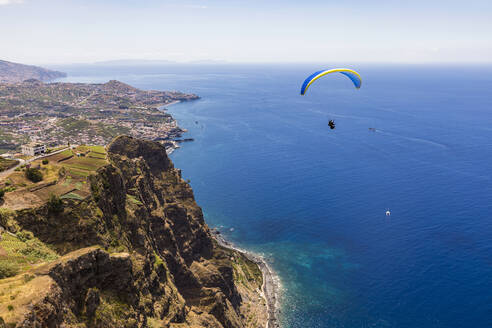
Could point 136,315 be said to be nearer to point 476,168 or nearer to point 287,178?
point 287,178

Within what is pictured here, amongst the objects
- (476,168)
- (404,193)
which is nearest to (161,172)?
(404,193)

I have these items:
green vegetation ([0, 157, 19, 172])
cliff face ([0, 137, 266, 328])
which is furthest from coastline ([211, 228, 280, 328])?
green vegetation ([0, 157, 19, 172])

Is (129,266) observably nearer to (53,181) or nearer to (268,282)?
(53,181)

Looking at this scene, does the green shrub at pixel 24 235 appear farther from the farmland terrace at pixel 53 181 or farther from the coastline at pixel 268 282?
the coastline at pixel 268 282

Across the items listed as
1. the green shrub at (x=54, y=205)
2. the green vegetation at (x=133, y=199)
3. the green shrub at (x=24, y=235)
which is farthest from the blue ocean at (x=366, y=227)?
the green shrub at (x=24, y=235)

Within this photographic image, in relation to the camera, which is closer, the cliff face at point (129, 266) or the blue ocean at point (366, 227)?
the cliff face at point (129, 266)

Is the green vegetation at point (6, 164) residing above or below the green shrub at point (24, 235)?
above

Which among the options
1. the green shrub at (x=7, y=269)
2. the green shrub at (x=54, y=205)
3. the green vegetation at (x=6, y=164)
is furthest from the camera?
the green vegetation at (x=6, y=164)
